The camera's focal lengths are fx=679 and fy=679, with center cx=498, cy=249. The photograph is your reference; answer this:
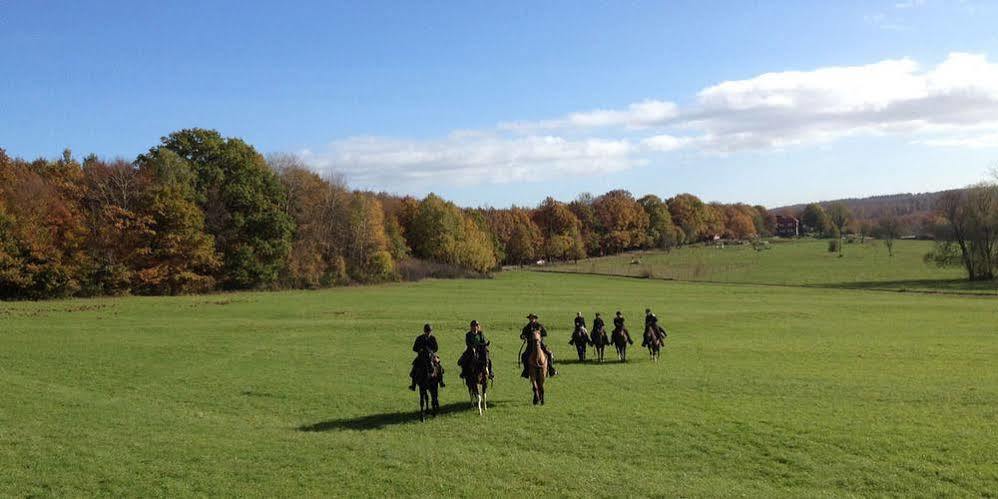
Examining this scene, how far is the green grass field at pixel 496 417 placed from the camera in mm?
14078

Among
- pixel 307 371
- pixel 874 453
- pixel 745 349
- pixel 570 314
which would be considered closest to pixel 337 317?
pixel 570 314

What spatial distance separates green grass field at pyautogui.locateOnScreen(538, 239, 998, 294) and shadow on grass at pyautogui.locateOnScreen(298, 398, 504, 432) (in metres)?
75.0

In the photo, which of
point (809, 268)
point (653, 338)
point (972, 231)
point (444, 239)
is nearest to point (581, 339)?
point (653, 338)

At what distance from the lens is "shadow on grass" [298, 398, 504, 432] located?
739 inches

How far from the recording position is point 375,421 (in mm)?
19484

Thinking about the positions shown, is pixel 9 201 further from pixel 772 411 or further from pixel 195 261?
pixel 772 411

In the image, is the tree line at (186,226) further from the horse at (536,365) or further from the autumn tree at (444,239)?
the horse at (536,365)

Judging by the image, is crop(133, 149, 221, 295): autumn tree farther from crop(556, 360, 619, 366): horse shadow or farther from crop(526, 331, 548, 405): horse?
crop(526, 331, 548, 405): horse

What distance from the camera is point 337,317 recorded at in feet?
165

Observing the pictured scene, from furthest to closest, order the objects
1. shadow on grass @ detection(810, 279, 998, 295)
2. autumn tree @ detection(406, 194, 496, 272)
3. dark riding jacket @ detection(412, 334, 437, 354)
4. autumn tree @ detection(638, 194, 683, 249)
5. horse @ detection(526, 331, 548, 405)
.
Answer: autumn tree @ detection(638, 194, 683, 249)
autumn tree @ detection(406, 194, 496, 272)
shadow on grass @ detection(810, 279, 998, 295)
horse @ detection(526, 331, 548, 405)
dark riding jacket @ detection(412, 334, 437, 354)

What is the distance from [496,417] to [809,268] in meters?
113

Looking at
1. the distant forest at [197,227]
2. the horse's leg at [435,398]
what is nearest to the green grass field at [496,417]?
the horse's leg at [435,398]

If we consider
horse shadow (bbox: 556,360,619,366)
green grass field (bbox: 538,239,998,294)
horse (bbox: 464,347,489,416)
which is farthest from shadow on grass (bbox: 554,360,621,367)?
green grass field (bbox: 538,239,998,294)

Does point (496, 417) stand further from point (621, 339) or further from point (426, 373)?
point (621, 339)
